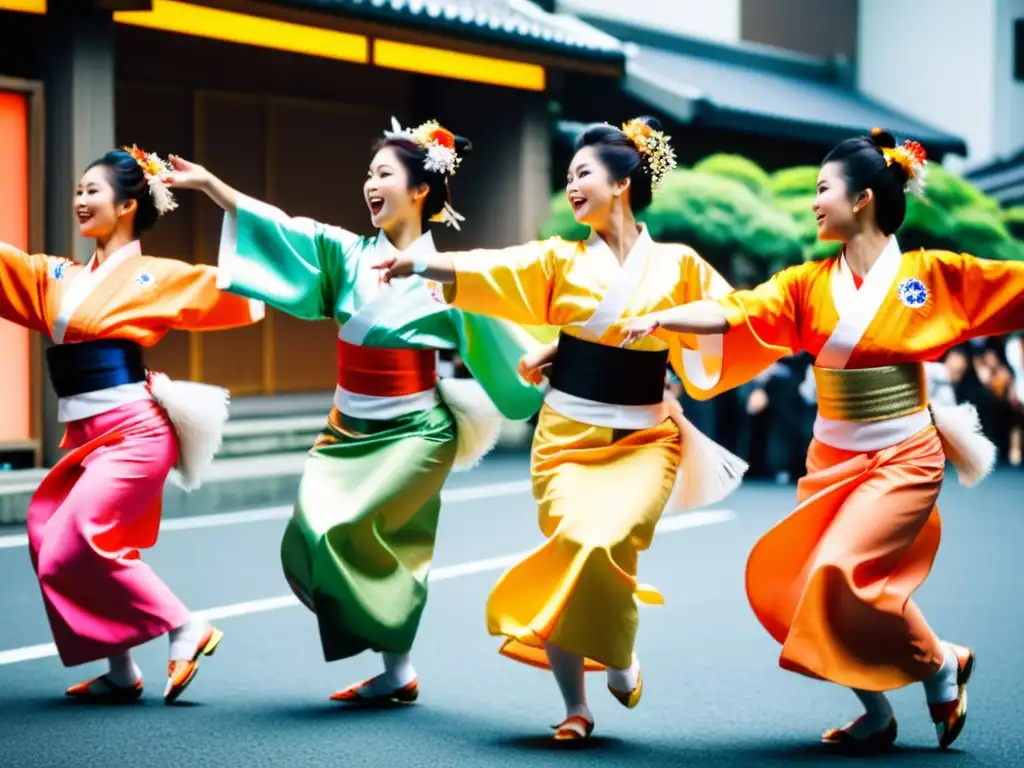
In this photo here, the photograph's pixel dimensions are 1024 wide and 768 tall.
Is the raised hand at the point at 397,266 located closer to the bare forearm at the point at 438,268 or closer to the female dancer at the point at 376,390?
the bare forearm at the point at 438,268

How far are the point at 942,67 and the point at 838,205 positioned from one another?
1819 cm

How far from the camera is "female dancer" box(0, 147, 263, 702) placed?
4930mm

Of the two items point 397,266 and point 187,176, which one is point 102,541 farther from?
point 397,266

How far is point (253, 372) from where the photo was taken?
1338 cm

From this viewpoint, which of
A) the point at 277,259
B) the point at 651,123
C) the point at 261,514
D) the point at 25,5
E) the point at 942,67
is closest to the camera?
the point at 651,123

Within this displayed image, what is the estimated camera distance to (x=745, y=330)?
4.62 m

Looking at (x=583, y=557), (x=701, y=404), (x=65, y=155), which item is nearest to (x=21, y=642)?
(x=583, y=557)

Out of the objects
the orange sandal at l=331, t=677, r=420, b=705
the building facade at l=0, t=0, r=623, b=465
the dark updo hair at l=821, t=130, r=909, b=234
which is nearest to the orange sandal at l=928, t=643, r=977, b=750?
the dark updo hair at l=821, t=130, r=909, b=234

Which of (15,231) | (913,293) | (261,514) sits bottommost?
(261,514)

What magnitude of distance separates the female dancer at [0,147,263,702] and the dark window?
18848mm

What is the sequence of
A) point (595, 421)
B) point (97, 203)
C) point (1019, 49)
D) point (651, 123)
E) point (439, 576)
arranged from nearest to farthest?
point (595, 421), point (651, 123), point (97, 203), point (439, 576), point (1019, 49)

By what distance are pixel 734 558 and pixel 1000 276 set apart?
Result: 396 cm

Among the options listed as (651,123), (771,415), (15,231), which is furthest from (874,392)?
(771,415)

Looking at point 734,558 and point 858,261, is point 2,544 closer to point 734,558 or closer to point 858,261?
point 734,558
